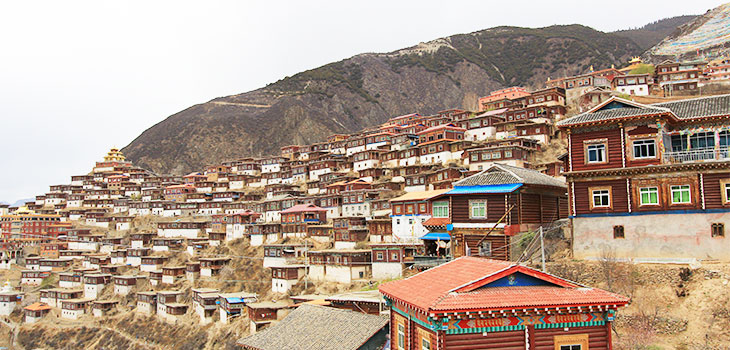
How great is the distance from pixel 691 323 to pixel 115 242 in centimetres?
9141

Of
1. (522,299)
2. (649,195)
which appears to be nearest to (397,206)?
(649,195)

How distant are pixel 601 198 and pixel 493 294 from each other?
15.6m

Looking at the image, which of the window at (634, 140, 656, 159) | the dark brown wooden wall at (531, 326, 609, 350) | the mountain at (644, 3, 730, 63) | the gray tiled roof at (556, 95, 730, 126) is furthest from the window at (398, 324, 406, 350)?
the mountain at (644, 3, 730, 63)

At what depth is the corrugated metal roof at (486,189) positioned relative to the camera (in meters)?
30.4

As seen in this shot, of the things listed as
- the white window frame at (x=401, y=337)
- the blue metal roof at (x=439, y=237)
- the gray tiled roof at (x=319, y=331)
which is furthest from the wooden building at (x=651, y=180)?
the blue metal roof at (x=439, y=237)

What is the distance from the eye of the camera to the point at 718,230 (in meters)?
24.9

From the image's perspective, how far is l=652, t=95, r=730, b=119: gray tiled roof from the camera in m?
26.8

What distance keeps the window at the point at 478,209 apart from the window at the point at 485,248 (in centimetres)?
163

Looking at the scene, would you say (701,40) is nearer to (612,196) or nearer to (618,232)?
(612,196)

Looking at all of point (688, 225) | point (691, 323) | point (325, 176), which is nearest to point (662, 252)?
point (688, 225)

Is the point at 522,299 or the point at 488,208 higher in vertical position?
the point at 488,208

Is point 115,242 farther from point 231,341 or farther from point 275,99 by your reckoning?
point 275,99

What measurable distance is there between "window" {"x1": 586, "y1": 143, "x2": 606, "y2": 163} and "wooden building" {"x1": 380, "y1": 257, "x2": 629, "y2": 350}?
47.4 feet

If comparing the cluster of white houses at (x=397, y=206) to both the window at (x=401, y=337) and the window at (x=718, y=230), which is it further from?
the window at (x=401, y=337)
